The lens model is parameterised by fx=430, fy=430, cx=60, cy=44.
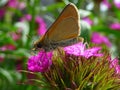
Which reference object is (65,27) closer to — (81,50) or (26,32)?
(81,50)

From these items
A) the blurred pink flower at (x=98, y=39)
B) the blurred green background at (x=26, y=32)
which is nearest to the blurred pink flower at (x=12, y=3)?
the blurred green background at (x=26, y=32)

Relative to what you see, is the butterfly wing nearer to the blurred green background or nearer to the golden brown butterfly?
the golden brown butterfly

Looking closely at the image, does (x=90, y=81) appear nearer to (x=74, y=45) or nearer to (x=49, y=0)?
(x=74, y=45)

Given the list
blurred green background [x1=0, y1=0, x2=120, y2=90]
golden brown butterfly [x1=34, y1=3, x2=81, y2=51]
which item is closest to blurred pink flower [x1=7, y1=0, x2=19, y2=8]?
blurred green background [x1=0, y1=0, x2=120, y2=90]

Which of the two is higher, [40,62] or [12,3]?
[12,3]

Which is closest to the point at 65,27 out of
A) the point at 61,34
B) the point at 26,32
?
the point at 61,34

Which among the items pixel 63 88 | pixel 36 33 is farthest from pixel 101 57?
pixel 36 33
